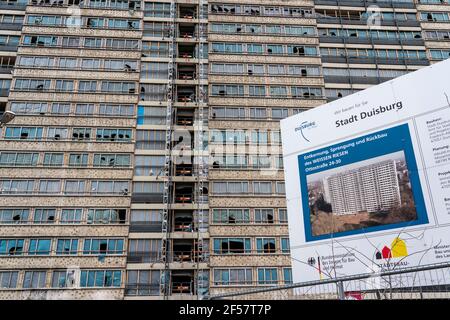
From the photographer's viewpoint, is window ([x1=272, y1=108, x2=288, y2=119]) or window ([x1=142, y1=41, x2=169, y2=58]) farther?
window ([x1=142, y1=41, x2=169, y2=58])

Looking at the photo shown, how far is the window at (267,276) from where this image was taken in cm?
3766

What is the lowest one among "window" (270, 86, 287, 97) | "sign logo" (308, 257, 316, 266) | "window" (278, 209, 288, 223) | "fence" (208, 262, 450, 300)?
"fence" (208, 262, 450, 300)

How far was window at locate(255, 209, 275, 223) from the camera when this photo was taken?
132 ft

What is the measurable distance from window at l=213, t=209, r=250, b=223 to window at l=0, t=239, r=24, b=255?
627 inches

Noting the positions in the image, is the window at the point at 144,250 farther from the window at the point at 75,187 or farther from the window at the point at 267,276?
the window at the point at 267,276

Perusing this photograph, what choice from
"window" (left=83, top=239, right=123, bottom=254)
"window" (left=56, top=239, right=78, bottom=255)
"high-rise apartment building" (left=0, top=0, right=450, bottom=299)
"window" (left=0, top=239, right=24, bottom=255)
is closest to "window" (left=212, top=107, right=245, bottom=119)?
"high-rise apartment building" (left=0, top=0, right=450, bottom=299)

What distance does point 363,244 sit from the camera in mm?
9023

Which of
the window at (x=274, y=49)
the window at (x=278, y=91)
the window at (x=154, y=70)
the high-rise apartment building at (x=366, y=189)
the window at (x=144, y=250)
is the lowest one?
the high-rise apartment building at (x=366, y=189)

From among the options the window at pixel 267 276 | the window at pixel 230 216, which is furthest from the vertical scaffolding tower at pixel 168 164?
the window at pixel 267 276

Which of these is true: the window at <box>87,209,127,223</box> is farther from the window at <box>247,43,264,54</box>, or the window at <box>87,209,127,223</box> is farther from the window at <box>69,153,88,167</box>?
the window at <box>247,43,264,54</box>

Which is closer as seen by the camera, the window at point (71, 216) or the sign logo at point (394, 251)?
the sign logo at point (394, 251)

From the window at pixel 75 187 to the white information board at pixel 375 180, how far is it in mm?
32710
